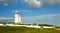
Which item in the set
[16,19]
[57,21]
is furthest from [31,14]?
[57,21]

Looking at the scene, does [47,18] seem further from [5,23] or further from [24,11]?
[5,23]

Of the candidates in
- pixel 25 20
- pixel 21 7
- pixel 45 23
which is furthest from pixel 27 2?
pixel 45 23

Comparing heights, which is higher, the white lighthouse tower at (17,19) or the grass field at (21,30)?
the white lighthouse tower at (17,19)

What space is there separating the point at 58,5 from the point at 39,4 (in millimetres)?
294

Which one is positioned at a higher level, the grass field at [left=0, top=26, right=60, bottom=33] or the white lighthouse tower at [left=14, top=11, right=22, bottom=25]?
the white lighthouse tower at [left=14, top=11, right=22, bottom=25]

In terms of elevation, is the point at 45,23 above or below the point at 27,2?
below

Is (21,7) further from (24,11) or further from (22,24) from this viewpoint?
(22,24)

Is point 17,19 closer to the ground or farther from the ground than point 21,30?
farther from the ground

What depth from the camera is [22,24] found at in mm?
2119

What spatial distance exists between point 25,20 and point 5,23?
33cm

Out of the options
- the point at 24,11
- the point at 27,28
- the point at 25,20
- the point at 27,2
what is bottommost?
the point at 27,28

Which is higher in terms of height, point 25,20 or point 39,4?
point 39,4

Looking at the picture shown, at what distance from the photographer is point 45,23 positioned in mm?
2076

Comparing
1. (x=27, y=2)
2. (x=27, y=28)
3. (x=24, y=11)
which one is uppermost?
(x=27, y=2)
